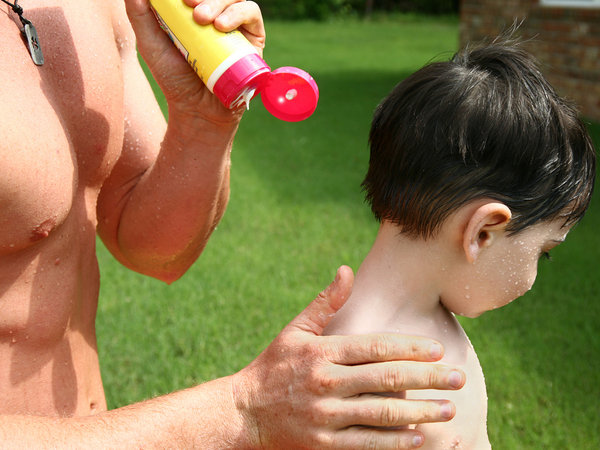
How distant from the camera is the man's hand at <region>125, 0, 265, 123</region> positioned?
1.32 m

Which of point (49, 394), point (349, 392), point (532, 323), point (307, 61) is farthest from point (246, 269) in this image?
point (307, 61)

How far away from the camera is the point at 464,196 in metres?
1.38

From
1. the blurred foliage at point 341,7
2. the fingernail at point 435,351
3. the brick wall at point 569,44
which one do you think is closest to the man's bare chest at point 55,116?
the fingernail at point 435,351

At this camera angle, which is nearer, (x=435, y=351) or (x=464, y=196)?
(x=435, y=351)

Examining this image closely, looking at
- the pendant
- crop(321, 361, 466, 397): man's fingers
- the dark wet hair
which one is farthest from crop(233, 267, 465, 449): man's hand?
the pendant

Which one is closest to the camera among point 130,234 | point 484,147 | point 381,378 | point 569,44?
point 381,378

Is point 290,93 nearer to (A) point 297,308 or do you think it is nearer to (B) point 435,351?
(B) point 435,351

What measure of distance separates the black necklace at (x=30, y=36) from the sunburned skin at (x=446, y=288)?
31.1 inches

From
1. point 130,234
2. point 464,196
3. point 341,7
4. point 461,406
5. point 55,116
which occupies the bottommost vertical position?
point 341,7

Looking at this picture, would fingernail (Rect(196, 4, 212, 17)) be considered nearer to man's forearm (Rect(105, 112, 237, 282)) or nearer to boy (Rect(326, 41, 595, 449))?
man's forearm (Rect(105, 112, 237, 282))

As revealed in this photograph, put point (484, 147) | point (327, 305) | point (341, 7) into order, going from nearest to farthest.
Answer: point (327, 305)
point (484, 147)
point (341, 7)

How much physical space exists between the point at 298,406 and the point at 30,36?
86 cm

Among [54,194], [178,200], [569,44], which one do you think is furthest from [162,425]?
[569,44]

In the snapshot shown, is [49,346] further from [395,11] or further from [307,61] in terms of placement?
[395,11]
